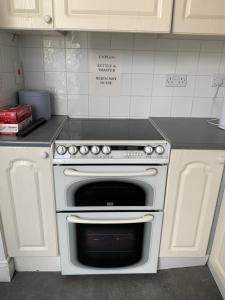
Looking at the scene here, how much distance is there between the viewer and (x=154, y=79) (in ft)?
5.69

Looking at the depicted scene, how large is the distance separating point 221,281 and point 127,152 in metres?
1.00

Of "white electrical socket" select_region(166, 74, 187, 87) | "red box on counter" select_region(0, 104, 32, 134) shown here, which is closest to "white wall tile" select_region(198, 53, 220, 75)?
"white electrical socket" select_region(166, 74, 187, 87)

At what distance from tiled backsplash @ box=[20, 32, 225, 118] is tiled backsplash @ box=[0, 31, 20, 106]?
0.11m

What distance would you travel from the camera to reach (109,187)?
4.28 ft

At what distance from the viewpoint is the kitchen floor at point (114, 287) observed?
4.67 ft

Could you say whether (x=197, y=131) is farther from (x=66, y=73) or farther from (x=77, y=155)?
(x=66, y=73)

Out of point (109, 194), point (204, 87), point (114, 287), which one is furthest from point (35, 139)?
point (204, 87)

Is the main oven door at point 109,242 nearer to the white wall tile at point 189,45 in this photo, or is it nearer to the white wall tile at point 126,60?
the white wall tile at point 126,60

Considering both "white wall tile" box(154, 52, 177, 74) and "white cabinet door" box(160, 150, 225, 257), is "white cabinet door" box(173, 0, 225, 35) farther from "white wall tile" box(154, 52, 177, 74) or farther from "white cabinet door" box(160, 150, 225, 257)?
"white cabinet door" box(160, 150, 225, 257)

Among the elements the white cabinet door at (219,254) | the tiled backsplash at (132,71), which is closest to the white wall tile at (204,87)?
the tiled backsplash at (132,71)

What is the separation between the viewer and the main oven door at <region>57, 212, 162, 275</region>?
137cm

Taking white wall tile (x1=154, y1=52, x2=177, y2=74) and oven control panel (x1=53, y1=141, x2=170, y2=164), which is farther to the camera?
white wall tile (x1=154, y1=52, x2=177, y2=74)

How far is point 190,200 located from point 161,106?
2.50ft

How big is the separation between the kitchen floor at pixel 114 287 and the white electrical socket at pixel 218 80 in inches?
53.2
